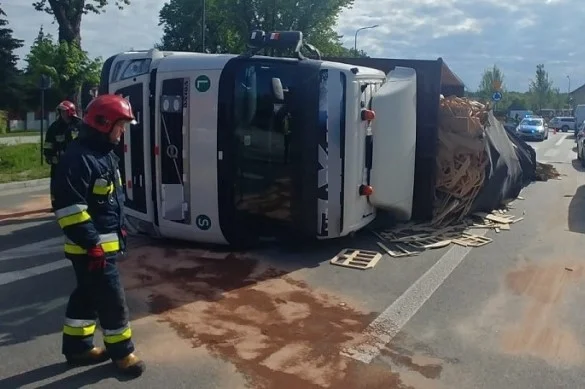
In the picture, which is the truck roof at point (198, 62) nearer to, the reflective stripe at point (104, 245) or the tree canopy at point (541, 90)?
the reflective stripe at point (104, 245)

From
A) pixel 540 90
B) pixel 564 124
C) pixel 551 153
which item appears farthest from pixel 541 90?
pixel 551 153

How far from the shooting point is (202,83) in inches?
273

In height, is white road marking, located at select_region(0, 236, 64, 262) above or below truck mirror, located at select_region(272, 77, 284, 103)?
below

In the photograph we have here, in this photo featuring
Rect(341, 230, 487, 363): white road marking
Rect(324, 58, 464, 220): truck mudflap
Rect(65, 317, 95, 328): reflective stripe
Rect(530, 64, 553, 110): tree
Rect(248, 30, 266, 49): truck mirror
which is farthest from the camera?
Rect(530, 64, 553, 110): tree

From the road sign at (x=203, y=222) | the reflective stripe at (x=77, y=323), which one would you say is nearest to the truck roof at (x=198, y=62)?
the road sign at (x=203, y=222)

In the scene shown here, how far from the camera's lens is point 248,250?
24.8ft

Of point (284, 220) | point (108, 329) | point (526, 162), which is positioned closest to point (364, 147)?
point (284, 220)

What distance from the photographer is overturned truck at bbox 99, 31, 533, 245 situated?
694 cm

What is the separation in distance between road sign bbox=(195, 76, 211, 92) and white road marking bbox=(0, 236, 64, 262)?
261 centimetres

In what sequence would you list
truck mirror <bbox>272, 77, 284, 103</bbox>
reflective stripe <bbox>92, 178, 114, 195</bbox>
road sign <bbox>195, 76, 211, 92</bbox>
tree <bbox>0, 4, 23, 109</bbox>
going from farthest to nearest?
1. tree <bbox>0, 4, 23, 109</bbox>
2. road sign <bbox>195, 76, 211, 92</bbox>
3. truck mirror <bbox>272, 77, 284, 103</bbox>
4. reflective stripe <bbox>92, 178, 114, 195</bbox>

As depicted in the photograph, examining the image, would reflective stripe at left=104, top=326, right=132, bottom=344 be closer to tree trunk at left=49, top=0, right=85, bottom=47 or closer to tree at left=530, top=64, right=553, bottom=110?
tree trunk at left=49, top=0, right=85, bottom=47

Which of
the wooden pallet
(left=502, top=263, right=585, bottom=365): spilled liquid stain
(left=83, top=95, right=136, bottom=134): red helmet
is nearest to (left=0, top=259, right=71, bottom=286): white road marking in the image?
(left=83, top=95, right=136, bottom=134): red helmet

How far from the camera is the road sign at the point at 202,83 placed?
6910 mm

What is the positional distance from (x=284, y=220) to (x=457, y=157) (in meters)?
3.48
